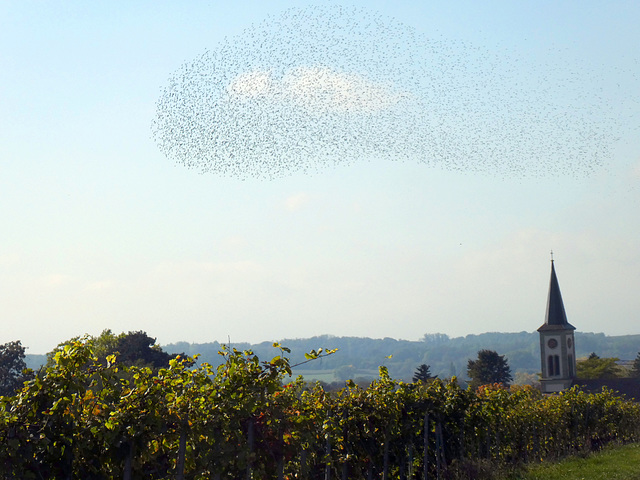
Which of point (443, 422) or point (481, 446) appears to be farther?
point (481, 446)

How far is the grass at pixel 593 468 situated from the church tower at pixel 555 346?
6141 cm

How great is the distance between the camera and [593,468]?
62.5 ft

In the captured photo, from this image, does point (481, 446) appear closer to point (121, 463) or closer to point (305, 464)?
point (305, 464)

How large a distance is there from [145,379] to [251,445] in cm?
185

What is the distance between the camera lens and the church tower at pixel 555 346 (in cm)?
8175

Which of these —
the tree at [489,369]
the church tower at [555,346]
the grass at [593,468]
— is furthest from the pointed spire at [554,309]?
the grass at [593,468]

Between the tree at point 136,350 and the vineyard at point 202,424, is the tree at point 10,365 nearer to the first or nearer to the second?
the tree at point 136,350

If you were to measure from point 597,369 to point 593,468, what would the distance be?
10065 centimetres

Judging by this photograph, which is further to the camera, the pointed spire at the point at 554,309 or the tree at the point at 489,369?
the tree at the point at 489,369

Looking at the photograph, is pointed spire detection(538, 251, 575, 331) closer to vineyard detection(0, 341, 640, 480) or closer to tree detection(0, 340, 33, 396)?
tree detection(0, 340, 33, 396)

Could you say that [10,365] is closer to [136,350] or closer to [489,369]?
[136,350]

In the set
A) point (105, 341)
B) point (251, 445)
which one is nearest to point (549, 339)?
point (105, 341)

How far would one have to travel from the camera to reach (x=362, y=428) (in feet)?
48.4

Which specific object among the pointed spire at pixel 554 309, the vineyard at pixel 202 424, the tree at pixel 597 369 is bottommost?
the tree at pixel 597 369
